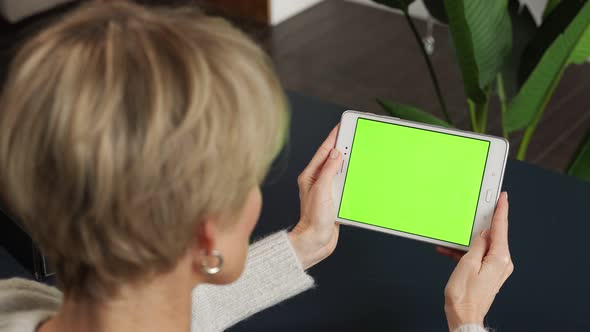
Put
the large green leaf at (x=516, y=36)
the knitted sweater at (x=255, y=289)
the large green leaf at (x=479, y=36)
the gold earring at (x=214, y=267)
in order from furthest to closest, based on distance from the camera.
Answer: the large green leaf at (x=516, y=36)
the large green leaf at (x=479, y=36)
the knitted sweater at (x=255, y=289)
the gold earring at (x=214, y=267)

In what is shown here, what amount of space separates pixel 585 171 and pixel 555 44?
0.41 metres

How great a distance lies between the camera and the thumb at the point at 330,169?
114cm

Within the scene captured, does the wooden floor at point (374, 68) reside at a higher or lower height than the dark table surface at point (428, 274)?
lower

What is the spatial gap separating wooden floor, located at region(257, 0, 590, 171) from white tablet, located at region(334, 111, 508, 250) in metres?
1.68

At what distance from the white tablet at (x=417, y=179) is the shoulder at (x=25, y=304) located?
1.52ft

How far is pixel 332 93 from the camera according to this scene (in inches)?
123

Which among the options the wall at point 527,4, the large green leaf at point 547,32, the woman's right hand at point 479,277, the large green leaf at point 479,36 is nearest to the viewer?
the woman's right hand at point 479,277

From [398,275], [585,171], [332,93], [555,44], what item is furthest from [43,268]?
[332,93]

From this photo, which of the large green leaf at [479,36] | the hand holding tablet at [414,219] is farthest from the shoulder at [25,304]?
the large green leaf at [479,36]

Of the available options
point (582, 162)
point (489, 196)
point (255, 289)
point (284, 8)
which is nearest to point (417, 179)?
point (489, 196)

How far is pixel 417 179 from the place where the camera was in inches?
44.8

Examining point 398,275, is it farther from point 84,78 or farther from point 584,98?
point 584,98

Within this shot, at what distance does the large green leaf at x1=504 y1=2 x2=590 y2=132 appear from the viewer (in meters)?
1.44

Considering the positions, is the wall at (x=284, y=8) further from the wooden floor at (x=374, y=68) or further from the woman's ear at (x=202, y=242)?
the woman's ear at (x=202, y=242)
